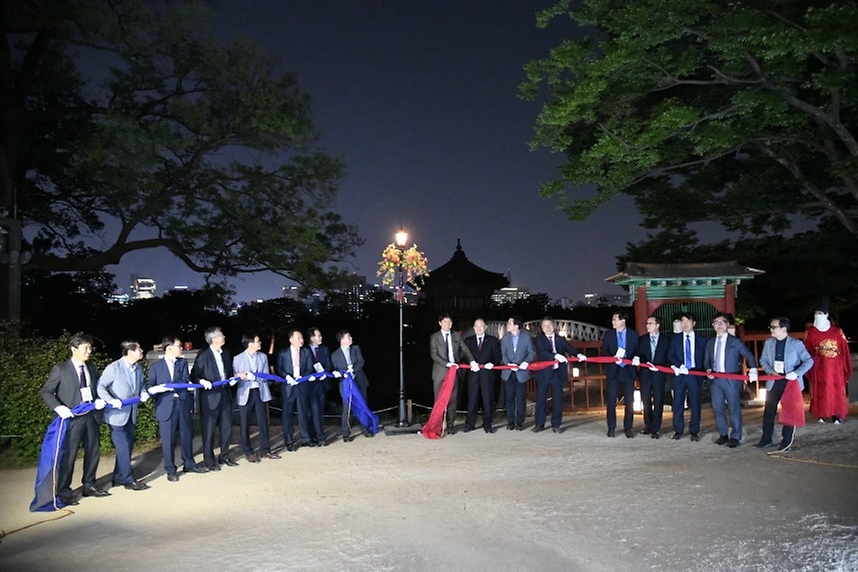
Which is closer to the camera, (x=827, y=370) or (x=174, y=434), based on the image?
(x=174, y=434)

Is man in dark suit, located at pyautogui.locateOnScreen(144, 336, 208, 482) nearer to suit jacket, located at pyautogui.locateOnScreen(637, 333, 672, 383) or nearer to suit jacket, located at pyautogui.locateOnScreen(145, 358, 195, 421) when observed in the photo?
suit jacket, located at pyautogui.locateOnScreen(145, 358, 195, 421)

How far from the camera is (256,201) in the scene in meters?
15.9

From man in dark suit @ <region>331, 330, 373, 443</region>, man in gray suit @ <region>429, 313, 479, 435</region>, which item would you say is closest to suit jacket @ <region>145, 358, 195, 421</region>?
man in dark suit @ <region>331, 330, 373, 443</region>

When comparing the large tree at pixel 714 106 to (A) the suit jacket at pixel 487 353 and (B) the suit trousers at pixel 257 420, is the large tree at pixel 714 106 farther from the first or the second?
(B) the suit trousers at pixel 257 420

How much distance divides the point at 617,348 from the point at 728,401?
176cm

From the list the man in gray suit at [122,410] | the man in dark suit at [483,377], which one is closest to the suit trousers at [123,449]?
the man in gray suit at [122,410]

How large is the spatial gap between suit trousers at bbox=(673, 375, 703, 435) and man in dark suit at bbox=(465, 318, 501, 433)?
2866 millimetres

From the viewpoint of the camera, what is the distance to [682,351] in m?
9.79

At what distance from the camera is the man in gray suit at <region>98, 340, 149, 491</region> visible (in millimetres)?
7648

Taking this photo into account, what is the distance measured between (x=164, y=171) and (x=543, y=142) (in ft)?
29.0

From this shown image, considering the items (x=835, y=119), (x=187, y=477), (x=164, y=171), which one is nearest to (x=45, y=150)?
(x=164, y=171)

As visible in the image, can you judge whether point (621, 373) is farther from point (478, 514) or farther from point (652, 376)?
point (478, 514)

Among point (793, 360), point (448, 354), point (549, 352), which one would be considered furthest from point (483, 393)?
point (793, 360)

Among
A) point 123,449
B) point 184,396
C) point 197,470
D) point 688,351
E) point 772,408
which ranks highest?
point 688,351
